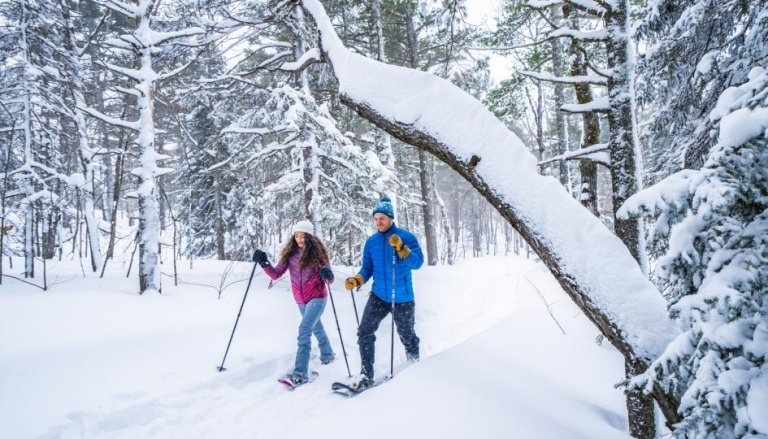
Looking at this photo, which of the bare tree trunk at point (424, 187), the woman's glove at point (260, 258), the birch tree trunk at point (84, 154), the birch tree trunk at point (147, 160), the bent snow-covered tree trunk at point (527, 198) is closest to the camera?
the bent snow-covered tree trunk at point (527, 198)

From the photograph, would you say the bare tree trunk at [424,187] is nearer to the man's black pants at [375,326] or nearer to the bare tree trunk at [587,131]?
the bare tree trunk at [587,131]

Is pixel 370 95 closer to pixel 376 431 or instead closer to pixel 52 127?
pixel 376 431

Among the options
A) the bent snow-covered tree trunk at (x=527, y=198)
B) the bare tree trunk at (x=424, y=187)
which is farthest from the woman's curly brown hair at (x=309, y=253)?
the bare tree trunk at (x=424, y=187)

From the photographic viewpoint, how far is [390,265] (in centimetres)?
483

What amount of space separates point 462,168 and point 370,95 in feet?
3.24

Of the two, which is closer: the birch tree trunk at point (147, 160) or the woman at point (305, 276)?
the woman at point (305, 276)

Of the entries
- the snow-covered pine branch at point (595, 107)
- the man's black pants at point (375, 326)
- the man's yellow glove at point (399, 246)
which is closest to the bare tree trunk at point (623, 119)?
the snow-covered pine branch at point (595, 107)

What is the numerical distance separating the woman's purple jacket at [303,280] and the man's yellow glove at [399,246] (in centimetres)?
139

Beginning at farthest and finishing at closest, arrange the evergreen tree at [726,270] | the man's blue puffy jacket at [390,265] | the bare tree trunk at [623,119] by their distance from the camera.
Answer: the man's blue puffy jacket at [390,265] < the bare tree trunk at [623,119] < the evergreen tree at [726,270]

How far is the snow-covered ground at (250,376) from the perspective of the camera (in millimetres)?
3189

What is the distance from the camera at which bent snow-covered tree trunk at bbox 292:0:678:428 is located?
2.29 metres

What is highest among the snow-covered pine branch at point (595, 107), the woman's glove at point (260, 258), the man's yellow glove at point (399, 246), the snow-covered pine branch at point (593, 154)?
the snow-covered pine branch at point (595, 107)

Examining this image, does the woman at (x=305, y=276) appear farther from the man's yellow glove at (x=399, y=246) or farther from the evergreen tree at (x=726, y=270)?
the evergreen tree at (x=726, y=270)

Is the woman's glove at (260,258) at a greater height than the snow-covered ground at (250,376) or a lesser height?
greater
